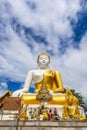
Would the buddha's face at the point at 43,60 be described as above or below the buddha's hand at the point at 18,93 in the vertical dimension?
above

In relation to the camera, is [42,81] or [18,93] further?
[42,81]

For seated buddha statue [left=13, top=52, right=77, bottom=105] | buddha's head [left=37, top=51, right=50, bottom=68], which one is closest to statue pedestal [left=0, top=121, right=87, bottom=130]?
seated buddha statue [left=13, top=52, right=77, bottom=105]

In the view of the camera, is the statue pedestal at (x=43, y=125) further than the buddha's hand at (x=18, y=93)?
No

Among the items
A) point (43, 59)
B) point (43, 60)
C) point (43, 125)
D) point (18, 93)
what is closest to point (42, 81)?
point (18, 93)

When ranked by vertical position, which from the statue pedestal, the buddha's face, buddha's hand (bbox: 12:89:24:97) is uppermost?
the buddha's face

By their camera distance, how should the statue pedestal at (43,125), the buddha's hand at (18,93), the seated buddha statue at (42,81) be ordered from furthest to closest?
the buddha's hand at (18,93), the seated buddha statue at (42,81), the statue pedestal at (43,125)

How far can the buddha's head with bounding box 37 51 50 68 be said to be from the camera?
2372 cm

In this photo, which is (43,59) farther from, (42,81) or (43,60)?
(42,81)

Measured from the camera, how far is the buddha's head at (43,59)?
23719 millimetres

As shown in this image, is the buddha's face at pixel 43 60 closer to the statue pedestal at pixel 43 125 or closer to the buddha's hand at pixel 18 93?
the buddha's hand at pixel 18 93

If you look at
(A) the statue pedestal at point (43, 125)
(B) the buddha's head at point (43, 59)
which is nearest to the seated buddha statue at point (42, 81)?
(B) the buddha's head at point (43, 59)

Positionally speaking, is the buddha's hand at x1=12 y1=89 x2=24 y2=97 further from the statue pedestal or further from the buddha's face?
the statue pedestal

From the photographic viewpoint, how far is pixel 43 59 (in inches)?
941

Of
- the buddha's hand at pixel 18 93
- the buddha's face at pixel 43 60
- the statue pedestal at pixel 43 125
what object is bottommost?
the statue pedestal at pixel 43 125
